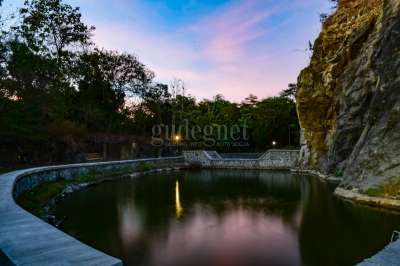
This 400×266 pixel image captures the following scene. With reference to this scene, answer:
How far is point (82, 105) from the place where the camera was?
121 ft

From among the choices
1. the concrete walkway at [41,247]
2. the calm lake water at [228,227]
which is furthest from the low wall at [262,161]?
the concrete walkway at [41,247]

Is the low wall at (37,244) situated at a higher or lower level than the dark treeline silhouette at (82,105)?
lower

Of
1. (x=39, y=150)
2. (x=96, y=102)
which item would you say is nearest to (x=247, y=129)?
(x=96, y=102)

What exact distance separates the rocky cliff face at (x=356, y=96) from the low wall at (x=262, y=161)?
210 cm

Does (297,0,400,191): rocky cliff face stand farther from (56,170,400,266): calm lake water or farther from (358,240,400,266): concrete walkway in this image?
(358,240,400,266): concrete walkway

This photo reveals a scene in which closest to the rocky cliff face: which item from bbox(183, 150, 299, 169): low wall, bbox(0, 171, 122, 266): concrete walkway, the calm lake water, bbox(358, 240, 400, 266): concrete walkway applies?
bbox(183, 150, 299, 169): low wall

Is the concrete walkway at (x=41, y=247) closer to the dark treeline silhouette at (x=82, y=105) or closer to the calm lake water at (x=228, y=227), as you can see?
the calm lake water at (x=228, y=227)

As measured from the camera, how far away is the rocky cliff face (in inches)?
592

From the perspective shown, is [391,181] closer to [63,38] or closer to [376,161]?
[376,161]

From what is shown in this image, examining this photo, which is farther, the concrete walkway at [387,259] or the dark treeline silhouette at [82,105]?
the dark treeline silhouette at [82,105]

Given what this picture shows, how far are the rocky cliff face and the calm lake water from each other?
2875 millimetres

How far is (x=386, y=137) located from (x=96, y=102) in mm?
34262

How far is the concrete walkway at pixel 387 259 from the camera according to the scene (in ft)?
14.9

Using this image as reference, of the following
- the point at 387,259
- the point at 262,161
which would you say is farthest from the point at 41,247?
the point at 262,161
